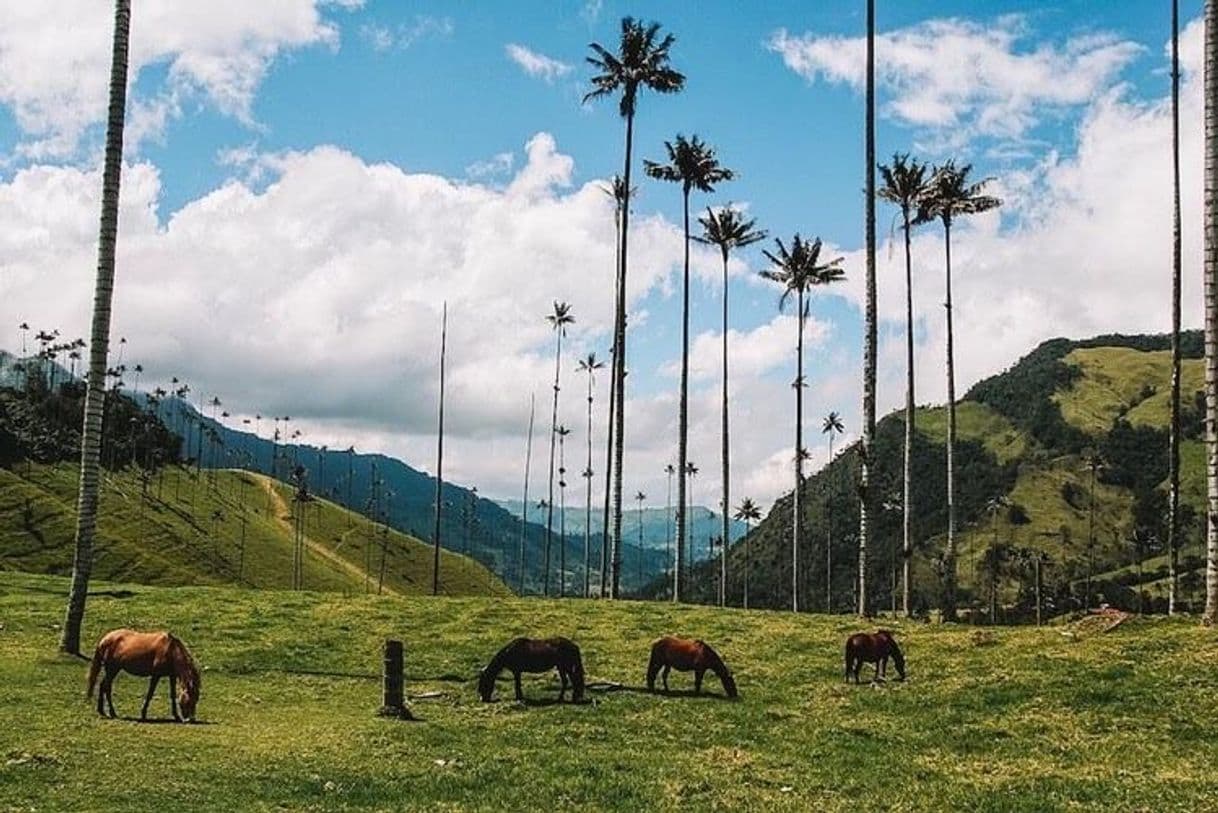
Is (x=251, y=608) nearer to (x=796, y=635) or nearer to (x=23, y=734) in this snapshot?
(x=796, y=635)

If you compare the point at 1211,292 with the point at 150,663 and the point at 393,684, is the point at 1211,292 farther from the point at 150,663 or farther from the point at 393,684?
the point at 150,663

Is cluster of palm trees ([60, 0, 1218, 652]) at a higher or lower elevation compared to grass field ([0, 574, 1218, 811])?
higher

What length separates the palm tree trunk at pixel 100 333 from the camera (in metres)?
33.4

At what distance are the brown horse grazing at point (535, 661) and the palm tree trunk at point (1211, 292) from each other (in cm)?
1914

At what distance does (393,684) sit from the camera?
87.6ft

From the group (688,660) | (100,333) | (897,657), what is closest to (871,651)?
(897,657)

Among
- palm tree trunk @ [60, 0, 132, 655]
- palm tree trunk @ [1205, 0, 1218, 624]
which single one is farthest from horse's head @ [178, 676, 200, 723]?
palm tree trunk @ [1205, 0, 1218, 624]

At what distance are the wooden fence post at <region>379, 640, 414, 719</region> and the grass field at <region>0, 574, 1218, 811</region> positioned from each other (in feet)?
2.08

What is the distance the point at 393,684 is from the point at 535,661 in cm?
435

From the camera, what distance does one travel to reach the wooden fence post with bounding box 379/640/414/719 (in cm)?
2649

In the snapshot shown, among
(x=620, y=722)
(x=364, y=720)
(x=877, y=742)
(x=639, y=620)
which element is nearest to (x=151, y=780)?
(x=364, y=720)

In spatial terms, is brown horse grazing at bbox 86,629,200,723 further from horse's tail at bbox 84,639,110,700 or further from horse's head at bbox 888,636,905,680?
horse's head at bbox 888,636,905,680

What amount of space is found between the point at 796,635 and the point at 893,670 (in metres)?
8.89

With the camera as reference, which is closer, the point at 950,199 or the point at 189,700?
the point at 189,700
